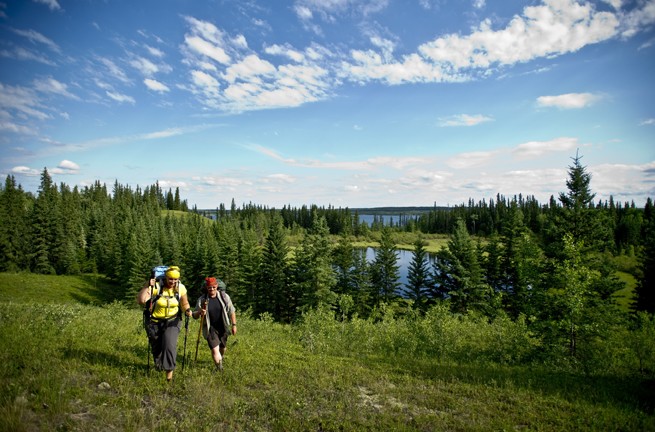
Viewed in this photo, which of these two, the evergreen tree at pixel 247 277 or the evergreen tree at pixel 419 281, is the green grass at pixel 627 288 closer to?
the evergreen tree at pixel 419 281

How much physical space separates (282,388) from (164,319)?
3.48 meters

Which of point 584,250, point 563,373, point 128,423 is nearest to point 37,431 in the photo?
point 128,423

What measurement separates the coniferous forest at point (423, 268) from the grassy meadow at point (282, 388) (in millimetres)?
3078

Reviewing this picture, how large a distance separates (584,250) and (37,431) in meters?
23.9

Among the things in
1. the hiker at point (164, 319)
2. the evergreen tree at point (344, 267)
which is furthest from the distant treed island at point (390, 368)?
the evergreen tree at point (344, 267)

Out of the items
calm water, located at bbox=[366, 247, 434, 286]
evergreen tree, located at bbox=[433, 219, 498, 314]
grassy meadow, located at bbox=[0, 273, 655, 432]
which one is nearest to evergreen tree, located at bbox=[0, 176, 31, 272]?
grassy meadow, located at bbox=[0, 273, 655, 432]

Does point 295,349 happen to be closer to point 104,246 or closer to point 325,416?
point 325,416

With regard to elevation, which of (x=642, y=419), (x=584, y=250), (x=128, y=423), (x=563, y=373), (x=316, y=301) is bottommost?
(x=316, y=301)

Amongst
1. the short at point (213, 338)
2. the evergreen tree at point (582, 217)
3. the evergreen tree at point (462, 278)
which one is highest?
the evergreen tree at point (582, 217)

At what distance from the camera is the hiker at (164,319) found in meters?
7.68

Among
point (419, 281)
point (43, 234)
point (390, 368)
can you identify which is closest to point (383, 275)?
point (419, 281)

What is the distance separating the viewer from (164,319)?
7750 mm

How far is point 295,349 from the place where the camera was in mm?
12406

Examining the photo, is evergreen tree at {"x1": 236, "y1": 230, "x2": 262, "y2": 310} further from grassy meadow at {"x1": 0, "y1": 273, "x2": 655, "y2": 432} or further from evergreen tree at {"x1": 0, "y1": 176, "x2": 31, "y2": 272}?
evergreen tree at {"x1": 0, "y1": 176, "x2": 31, "y2": 272}
